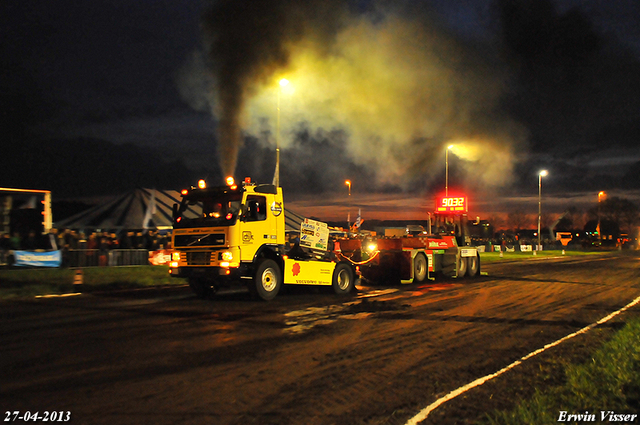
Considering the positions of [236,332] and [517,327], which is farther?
[517,327]

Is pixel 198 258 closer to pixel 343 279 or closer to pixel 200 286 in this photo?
pixel 200 286

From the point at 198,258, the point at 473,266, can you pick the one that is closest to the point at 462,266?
the point at 473,266

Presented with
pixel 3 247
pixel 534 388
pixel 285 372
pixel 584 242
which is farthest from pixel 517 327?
pixel 584 242

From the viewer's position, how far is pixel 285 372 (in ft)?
20.6

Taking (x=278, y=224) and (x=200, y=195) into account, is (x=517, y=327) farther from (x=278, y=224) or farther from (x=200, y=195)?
(x=200, y=195)

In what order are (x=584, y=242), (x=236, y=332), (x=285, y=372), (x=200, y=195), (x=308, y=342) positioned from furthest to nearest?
(x=584, y=242) < (x=200, y=195) < (x=236, y=332) < (x=308, y=342) < (x=285, y=372)

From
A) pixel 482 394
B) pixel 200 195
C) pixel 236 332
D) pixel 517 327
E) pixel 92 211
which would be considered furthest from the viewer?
pixel 92 211

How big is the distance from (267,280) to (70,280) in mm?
8663

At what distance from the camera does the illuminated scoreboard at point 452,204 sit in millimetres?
22672

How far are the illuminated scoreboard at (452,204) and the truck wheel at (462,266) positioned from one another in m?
2.38

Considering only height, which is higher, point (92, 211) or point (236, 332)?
point (92, 211)

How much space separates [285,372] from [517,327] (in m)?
5.15

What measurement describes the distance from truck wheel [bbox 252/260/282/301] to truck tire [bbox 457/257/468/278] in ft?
34.8

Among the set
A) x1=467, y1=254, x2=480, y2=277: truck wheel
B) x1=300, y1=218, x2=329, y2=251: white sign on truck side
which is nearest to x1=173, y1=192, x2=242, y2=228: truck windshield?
x1=300, y1=218, x2=329, y2=251: white sign on truck side
